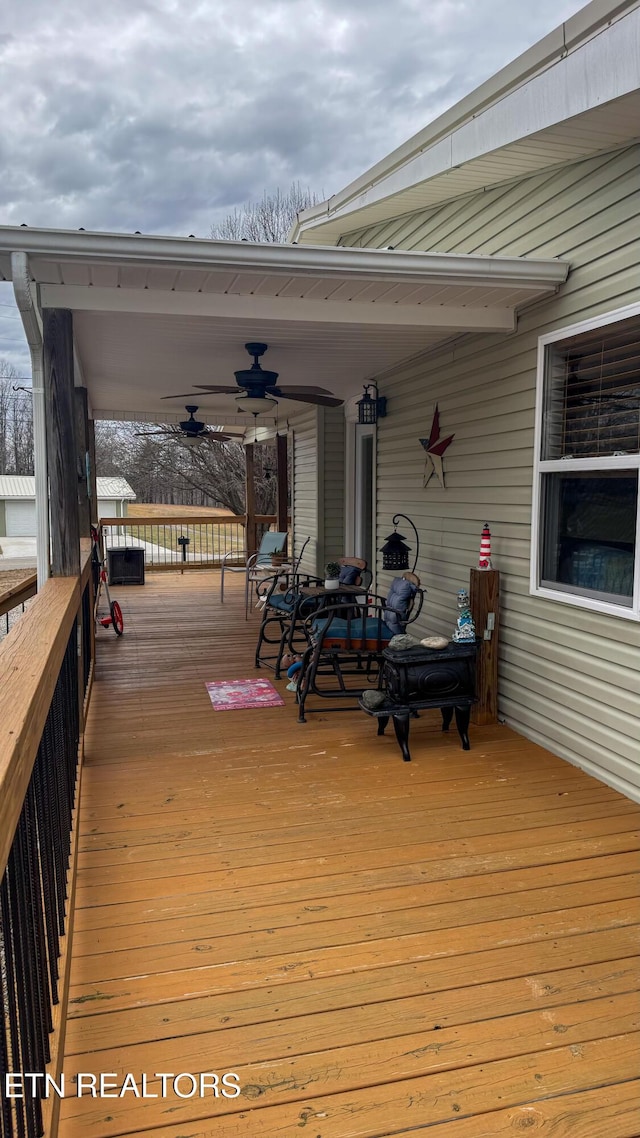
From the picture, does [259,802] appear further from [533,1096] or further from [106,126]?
[106,126]

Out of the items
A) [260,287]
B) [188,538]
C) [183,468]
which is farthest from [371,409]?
[183,468]

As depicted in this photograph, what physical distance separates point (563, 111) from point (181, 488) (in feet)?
56.9

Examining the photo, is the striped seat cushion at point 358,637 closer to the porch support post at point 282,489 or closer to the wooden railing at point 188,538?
the wooden railing at point 188,538

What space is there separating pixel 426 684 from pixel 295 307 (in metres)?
1.98

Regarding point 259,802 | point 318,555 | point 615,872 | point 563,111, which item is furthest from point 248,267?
point 318,555

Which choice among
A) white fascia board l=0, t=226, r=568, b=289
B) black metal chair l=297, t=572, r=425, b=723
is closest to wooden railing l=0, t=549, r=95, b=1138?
white fascia board l=0, t=226, r=568, b=289

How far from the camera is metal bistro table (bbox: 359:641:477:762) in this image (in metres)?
3.57

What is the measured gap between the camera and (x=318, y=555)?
328 inches

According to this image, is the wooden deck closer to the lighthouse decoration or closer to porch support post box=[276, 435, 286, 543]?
the lighthouse decoration

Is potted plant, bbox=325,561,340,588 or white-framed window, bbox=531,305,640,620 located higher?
white-framed window, bbox=531,305,640,620

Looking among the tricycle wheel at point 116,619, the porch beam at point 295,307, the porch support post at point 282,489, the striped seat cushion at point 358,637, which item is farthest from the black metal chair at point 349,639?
the porch support post at point 282,489

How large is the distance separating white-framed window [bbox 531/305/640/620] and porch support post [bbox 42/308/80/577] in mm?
2325

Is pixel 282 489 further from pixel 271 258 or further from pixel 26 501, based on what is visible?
pixel 26 501

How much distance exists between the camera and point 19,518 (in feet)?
80.3
